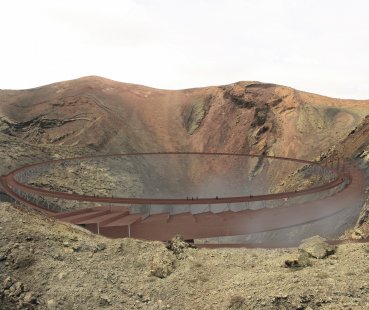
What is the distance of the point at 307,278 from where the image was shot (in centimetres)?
1011

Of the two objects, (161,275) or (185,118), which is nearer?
(161,275)

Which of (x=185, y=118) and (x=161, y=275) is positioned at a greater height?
(x=185, y=118)

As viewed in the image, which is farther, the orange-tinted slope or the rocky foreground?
the orange-tinted slope

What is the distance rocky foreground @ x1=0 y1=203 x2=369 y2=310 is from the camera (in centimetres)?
962

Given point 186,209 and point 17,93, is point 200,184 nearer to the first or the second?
point 186,209

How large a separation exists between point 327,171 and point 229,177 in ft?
71.9

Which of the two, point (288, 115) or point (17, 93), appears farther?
point (17, 93)

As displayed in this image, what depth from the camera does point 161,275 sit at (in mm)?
11344

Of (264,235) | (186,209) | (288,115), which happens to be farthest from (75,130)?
(264,235)

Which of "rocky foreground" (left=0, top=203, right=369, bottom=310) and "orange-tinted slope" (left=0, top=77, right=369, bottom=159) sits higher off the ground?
"orange-tinted slope" (left=0, top=77, right=369, bottom=159)

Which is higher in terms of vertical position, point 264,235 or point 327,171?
point 327,171

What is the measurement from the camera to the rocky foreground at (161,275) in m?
9.62

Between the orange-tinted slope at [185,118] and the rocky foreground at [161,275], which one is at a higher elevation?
the orange-tinted slope at [185,118]

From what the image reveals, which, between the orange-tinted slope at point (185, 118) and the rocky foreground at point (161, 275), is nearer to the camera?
the rocky foreground at point (161, 275)
